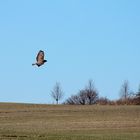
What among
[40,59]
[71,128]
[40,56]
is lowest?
[40,59]

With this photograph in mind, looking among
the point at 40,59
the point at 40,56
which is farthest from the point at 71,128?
the point at 40,59

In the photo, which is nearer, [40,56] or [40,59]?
[40,59]

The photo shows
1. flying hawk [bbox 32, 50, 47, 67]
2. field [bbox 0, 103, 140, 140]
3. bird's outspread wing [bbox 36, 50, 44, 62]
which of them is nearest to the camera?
flying hawk [bbox 32, 50, 47, 67]

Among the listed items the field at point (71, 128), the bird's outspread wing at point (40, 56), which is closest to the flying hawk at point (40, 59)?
the bird's outspread wing at point (40, 56)

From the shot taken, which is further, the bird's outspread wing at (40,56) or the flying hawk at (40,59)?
the bird's outspread wing at (40,56)

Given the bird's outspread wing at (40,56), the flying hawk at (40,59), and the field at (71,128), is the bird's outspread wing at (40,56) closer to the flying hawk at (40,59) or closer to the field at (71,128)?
the flying hawk at (40,59)

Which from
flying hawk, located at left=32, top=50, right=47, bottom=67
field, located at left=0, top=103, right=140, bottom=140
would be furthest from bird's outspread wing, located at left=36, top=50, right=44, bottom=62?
field, located at left=0, top=103, right=140, bottom=140

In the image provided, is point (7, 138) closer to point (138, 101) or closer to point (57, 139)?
point (57, 139)

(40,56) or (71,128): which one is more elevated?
(71,128)

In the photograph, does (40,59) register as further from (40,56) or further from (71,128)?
(71,128)

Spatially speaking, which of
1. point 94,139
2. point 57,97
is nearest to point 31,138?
point 94,139

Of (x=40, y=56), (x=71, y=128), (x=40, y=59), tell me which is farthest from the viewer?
(x=71, y=128)

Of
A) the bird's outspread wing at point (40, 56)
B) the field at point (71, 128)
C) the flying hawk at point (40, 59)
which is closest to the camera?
the flying hawk at point (40, 59)

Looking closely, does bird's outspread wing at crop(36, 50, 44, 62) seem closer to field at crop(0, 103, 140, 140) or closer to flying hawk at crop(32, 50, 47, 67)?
flying hawk at crop(32, 50, 47, 67)
